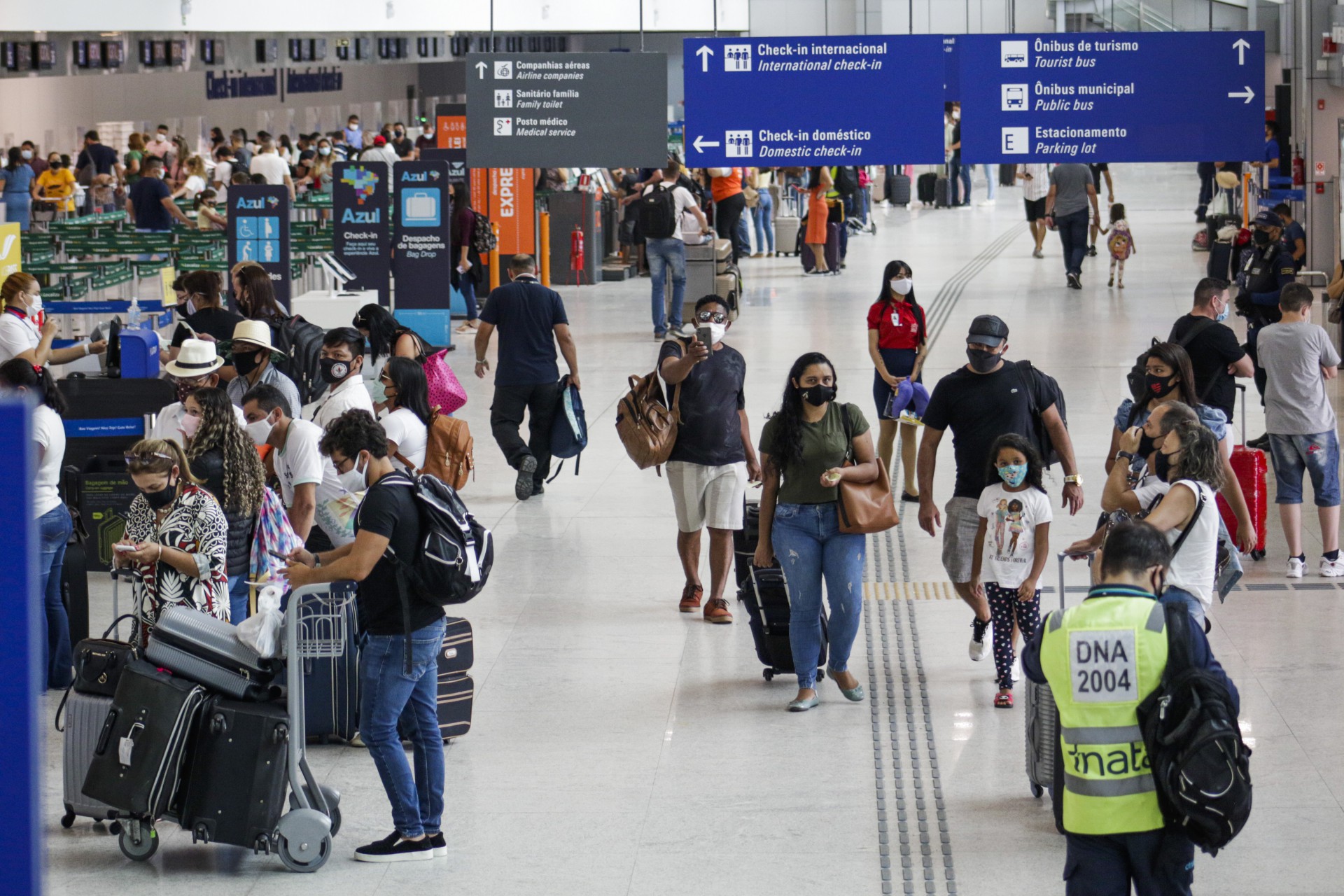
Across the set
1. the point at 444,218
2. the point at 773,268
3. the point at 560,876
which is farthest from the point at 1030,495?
the point at 773,268

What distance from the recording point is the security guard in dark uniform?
414cm

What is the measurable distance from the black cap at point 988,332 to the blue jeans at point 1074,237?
1503 cm

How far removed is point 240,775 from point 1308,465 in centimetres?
595

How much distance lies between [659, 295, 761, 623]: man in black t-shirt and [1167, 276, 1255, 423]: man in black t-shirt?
2.27 metres

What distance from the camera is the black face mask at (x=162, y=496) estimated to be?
19.7ft

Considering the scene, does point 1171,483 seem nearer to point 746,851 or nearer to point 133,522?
point 746,851

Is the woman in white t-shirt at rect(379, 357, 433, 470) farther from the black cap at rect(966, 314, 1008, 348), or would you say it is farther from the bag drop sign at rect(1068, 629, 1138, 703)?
the bag drop sign at rect(1068, 629, 1138, 703)

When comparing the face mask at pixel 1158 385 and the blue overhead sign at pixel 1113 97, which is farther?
the blue overhead sign at pixel 1113 97

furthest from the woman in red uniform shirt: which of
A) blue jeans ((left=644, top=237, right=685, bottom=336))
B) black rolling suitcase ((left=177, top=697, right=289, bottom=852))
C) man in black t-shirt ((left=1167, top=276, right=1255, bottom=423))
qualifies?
blue jeans ((left=644, top=237, right=685, bottom=336))

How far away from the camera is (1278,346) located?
8.82 metres

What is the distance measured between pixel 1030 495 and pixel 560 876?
98.8 inches

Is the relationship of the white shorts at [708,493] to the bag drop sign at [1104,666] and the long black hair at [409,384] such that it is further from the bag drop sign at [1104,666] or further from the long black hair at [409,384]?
the bag drop sign at [1104,666]

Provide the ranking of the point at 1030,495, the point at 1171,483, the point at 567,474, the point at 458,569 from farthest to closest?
the point at 567,474
the point at 1030,495
the point at 1171,483
the point at 458,569

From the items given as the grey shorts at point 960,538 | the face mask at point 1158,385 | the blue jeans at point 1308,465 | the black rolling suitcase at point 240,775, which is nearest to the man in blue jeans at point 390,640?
the black rolling suitcase at point 240,775
